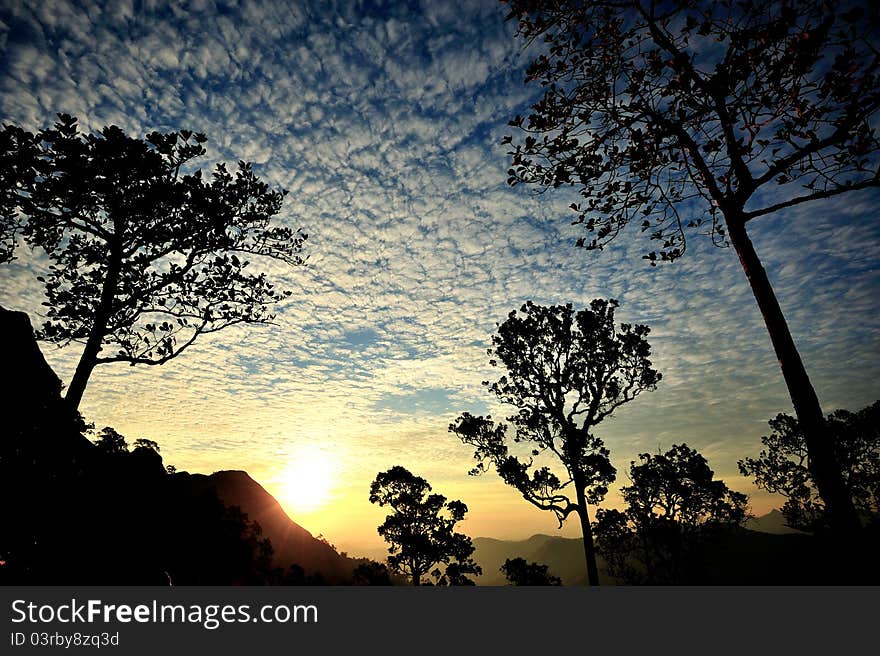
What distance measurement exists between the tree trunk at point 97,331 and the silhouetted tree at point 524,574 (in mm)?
22197

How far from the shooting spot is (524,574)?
862 inches

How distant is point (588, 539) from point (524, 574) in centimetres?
631

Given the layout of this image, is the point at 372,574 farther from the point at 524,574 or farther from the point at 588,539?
the point at 588,539

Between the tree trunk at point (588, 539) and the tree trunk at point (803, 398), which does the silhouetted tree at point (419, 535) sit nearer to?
the tree trunk at point (588, 539)

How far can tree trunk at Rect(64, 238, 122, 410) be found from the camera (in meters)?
10.1

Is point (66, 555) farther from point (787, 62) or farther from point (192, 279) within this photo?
point (787, 62)

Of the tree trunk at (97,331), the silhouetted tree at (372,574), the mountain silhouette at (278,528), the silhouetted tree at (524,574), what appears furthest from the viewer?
the mountain silhouette at (278,528)

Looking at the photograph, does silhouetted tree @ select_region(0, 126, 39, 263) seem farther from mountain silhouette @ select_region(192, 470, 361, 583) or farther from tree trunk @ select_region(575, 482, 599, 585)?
mountain silhouette @ select_region(192, 470, 361, 583)

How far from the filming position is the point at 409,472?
32.7 metres

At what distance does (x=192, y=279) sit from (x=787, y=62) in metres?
16.2

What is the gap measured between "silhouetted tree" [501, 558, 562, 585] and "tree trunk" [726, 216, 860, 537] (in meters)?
19.8

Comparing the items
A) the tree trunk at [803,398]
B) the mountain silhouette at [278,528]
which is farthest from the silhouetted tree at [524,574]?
the mountain silhouette at [278,528]

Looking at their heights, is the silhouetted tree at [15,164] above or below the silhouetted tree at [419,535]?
above

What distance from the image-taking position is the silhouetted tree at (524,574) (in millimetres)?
21402
